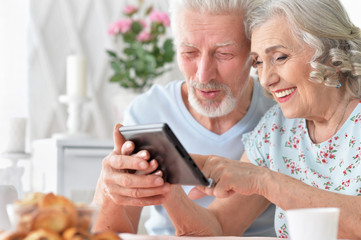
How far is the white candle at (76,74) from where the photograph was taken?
7.39 ft

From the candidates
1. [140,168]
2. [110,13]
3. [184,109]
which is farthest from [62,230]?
[110,13]

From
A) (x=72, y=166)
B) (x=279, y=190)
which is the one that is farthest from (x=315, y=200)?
(x=72, y=166)

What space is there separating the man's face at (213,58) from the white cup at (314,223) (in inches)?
32.1

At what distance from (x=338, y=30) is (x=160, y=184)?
57 cm

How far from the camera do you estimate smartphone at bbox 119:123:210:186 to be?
0.82m

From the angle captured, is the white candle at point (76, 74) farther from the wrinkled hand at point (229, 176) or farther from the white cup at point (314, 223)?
the white cup at point (314, 223)

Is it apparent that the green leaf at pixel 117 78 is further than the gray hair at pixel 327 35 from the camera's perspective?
Answer: Yes

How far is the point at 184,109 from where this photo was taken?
153 cm

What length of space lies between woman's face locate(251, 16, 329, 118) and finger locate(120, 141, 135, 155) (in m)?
0.43

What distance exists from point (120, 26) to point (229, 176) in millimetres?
1525

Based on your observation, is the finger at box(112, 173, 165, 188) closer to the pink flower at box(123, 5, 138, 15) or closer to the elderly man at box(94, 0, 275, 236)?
the elderly man at box(94, 0, 275, 236)

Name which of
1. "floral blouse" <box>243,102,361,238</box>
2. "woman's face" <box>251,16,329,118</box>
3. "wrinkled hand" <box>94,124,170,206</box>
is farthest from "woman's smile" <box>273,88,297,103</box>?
"wrinkled hand" <box>94,124,170,206</box>

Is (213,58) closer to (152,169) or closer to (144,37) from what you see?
(152,169)

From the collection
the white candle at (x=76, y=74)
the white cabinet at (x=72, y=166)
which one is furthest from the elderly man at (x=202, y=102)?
the white candle at (x=76, y=74)
